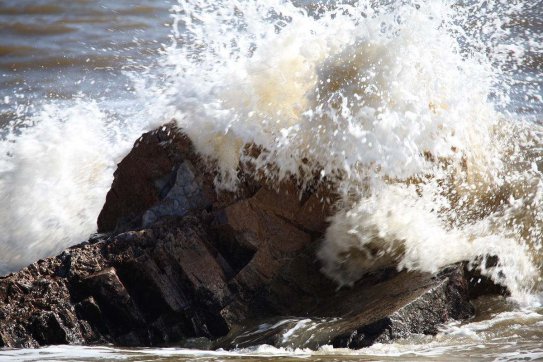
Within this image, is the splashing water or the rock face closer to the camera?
the rock face

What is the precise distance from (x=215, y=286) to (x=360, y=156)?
108 centimetres

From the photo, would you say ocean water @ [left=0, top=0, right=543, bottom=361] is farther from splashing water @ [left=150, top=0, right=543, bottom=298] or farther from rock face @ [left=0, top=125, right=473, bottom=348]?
rock face @ [left=0, top=125, right=473, bottom=348]

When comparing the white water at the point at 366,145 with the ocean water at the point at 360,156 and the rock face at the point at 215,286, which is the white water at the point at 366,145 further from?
the rock face at the point at 215,286

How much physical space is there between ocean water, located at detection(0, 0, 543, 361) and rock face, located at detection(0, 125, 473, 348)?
0.11 meters

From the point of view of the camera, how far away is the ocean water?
4.13 metres

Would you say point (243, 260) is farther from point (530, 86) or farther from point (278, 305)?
point (530, 86)

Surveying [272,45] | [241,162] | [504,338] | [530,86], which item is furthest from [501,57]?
[504,338]

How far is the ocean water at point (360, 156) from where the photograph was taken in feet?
13.5

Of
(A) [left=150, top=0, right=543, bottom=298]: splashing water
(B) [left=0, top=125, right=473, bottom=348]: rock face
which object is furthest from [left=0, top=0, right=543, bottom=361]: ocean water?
(B) [left=0, top=125, right=473, bottom=348]: rock face

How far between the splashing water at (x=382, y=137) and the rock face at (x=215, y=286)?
132 mm

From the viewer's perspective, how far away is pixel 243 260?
4.24m

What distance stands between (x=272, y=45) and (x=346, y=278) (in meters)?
1.62

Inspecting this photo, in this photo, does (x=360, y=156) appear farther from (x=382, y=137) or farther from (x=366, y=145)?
(x=382, y=137)

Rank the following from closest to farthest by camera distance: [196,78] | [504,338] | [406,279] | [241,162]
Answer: [504,338] → [406,279] → [241,162] → [196,78]
